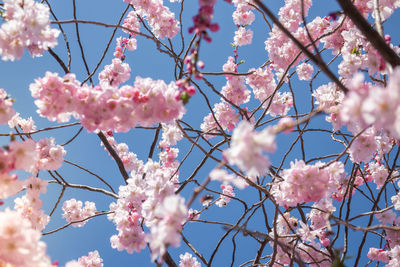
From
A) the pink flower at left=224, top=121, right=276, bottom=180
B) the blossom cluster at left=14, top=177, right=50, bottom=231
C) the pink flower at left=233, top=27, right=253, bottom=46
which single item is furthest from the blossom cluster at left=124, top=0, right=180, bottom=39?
the pink flower at left=224, top=121, right=276, bottom=180

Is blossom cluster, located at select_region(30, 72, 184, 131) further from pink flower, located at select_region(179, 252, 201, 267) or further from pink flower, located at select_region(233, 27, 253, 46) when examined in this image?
pink flower, located at select_region(179, 252, 201, 267)

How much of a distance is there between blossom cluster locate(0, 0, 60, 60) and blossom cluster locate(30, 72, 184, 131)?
21 centimetres

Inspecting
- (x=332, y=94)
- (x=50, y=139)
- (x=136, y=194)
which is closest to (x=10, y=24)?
(x=50, y=139)

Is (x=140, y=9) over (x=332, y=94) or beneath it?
over

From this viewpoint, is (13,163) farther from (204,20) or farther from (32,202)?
(204,20)

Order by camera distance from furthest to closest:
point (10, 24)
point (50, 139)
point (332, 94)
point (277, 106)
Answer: point (277, 106)
point (332, 94)
point (50, 139)
point (10, 24)

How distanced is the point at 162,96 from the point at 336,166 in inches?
58.6

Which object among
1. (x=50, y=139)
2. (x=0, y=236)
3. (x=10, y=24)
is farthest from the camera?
(x=50, y=139)

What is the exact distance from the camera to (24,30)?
1869 millimetres

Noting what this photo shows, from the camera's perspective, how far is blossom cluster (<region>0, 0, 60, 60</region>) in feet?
6.04

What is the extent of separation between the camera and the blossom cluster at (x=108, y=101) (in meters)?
1.90

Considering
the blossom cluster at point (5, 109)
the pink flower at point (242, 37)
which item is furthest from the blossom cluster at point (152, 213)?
the pink flower at point (242, 37)

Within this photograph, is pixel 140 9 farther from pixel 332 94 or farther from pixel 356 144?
pixel 356 144

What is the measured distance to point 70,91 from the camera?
6.48 feet
